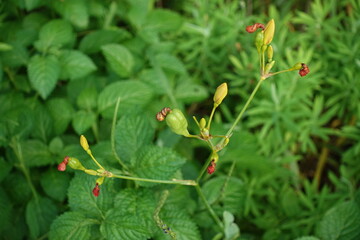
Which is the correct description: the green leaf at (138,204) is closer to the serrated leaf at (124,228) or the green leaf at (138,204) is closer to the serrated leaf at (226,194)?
the serrated leaf at (124,228)

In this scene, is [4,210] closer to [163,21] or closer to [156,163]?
[156,163]

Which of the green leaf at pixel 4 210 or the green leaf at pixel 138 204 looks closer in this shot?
the green leaf at pixel 138 204

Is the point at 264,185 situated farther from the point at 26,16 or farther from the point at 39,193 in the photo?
the point at 26,16

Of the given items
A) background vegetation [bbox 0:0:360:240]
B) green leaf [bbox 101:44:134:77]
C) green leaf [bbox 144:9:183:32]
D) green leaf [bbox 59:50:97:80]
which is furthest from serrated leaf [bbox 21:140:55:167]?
green leaf [bbox 144:9:183:32]

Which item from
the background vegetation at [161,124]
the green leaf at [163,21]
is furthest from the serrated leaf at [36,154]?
the green leaf at [163,21]

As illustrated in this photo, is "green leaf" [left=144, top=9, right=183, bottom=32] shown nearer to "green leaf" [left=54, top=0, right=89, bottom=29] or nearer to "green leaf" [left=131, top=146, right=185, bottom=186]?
"green leaf" [left=54, top=0, right=89, bottom=29]

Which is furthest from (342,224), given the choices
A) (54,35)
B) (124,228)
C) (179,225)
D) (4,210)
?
(54,35)
